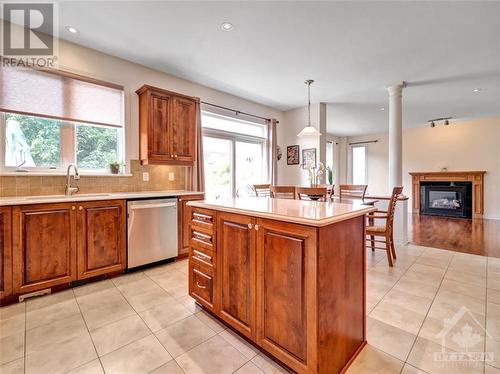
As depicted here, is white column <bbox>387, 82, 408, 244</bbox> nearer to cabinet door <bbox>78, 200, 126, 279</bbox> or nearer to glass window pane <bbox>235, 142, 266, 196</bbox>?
glass window pane <bbox>235, 142, 266, 196</bbox>

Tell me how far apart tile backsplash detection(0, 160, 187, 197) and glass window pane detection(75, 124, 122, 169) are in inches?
8.8

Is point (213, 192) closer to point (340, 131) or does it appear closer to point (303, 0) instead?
point (303, 0)

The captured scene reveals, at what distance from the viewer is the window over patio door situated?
4.32 m

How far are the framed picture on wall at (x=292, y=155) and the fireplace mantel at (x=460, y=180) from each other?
4.46 metres

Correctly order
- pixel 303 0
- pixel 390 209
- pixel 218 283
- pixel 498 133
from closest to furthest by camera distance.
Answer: pixel 218 283 → pixel 303 0 → pixel 390 209 → pixel 498 133

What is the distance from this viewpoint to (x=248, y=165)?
16.5ft

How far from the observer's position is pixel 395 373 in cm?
137

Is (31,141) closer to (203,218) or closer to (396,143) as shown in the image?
(203,218)

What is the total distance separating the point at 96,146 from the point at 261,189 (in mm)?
2469

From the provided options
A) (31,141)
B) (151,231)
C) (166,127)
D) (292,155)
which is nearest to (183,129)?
(166,127)

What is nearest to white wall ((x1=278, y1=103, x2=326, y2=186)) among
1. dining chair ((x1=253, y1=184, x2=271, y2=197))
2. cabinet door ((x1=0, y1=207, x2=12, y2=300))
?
dining chair ((x1=253, y1=184, x2=271, y2=197))

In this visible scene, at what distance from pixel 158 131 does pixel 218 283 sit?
7.51 feet

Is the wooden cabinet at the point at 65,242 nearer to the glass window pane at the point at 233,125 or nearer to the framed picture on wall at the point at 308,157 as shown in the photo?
the glass window pane at the point at 233,125

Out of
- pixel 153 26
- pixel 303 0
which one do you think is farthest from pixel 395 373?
pixel 153 26
